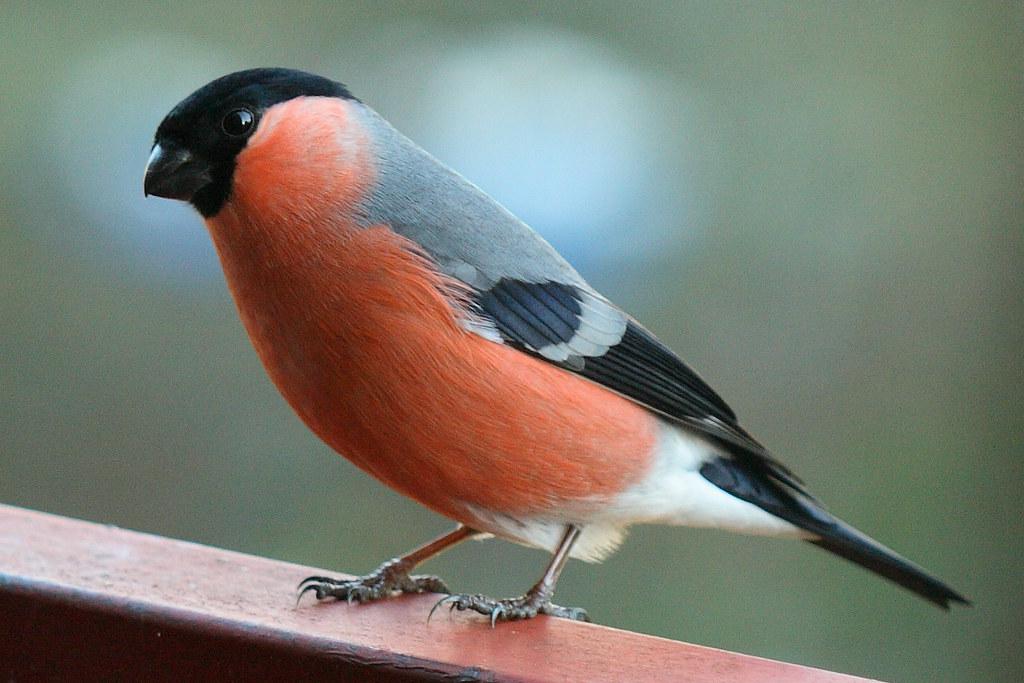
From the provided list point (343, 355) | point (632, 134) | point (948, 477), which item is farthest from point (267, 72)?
point (948, 477)

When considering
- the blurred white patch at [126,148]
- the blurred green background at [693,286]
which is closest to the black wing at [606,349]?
the blurred green background at [693,286]

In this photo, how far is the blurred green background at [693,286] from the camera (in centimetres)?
174

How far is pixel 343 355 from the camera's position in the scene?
109cm

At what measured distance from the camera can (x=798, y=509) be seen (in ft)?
4.68

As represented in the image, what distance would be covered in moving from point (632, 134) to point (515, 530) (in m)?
0.82

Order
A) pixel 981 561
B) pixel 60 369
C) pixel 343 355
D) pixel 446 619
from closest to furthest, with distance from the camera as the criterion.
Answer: pixel 343 355 < pixel 446 619 < pixel 981 561 < pixel 60 369

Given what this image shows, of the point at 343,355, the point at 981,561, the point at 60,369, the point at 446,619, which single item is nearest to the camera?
the point at 343,355

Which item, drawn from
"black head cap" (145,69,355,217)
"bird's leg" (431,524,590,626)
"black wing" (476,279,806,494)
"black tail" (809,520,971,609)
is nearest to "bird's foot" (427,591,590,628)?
"bird's leg" (431,524,590,626)

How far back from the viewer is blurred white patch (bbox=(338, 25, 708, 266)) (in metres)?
1.79

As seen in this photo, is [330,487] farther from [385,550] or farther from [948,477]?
[948,477]

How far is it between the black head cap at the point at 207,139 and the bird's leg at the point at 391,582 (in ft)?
1.32

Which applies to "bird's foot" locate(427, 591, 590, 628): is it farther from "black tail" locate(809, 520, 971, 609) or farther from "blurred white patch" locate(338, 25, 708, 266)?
"blurred white patch" locate(338, 25, 708, 266)

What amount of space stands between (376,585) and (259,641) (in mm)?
288

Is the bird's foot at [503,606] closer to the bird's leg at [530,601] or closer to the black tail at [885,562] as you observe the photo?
the bird's leg at [530,601]
